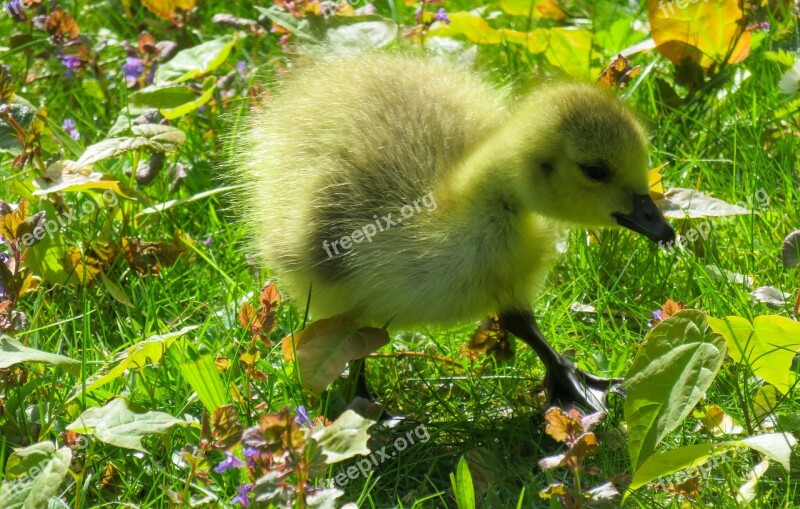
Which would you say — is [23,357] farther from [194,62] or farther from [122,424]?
[194,62]

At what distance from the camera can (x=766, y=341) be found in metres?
2.12

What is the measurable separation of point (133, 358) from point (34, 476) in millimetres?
344

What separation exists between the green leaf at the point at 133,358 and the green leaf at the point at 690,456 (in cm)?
94

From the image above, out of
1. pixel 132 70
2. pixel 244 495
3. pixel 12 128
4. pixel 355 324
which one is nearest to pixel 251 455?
pixel 244 495

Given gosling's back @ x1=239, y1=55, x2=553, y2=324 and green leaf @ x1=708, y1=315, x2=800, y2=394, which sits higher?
gosling's back @ x1=239, y1=55, x2=553, y2=324

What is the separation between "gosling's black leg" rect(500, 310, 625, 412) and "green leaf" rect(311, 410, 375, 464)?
650 mm

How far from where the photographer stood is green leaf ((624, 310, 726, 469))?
1908 mm

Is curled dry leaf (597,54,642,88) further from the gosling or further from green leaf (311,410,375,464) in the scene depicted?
green leaf (311,410,375,464)

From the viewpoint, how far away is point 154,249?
2.87 meters

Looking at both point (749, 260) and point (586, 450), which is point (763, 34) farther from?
point (586, 450)

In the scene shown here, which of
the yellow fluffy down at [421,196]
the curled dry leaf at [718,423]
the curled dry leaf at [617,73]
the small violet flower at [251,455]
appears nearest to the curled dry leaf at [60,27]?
the yellow fluffy down at [421,196]

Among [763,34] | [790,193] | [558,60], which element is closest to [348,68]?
[558,60]

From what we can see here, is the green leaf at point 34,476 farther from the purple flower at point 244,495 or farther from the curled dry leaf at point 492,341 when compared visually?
the curled dry leaf at point 492,341

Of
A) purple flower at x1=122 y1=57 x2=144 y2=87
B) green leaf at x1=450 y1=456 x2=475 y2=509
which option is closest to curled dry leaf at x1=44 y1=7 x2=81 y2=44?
purple flower at x1=122 y1=57 x2=144 y2=87
